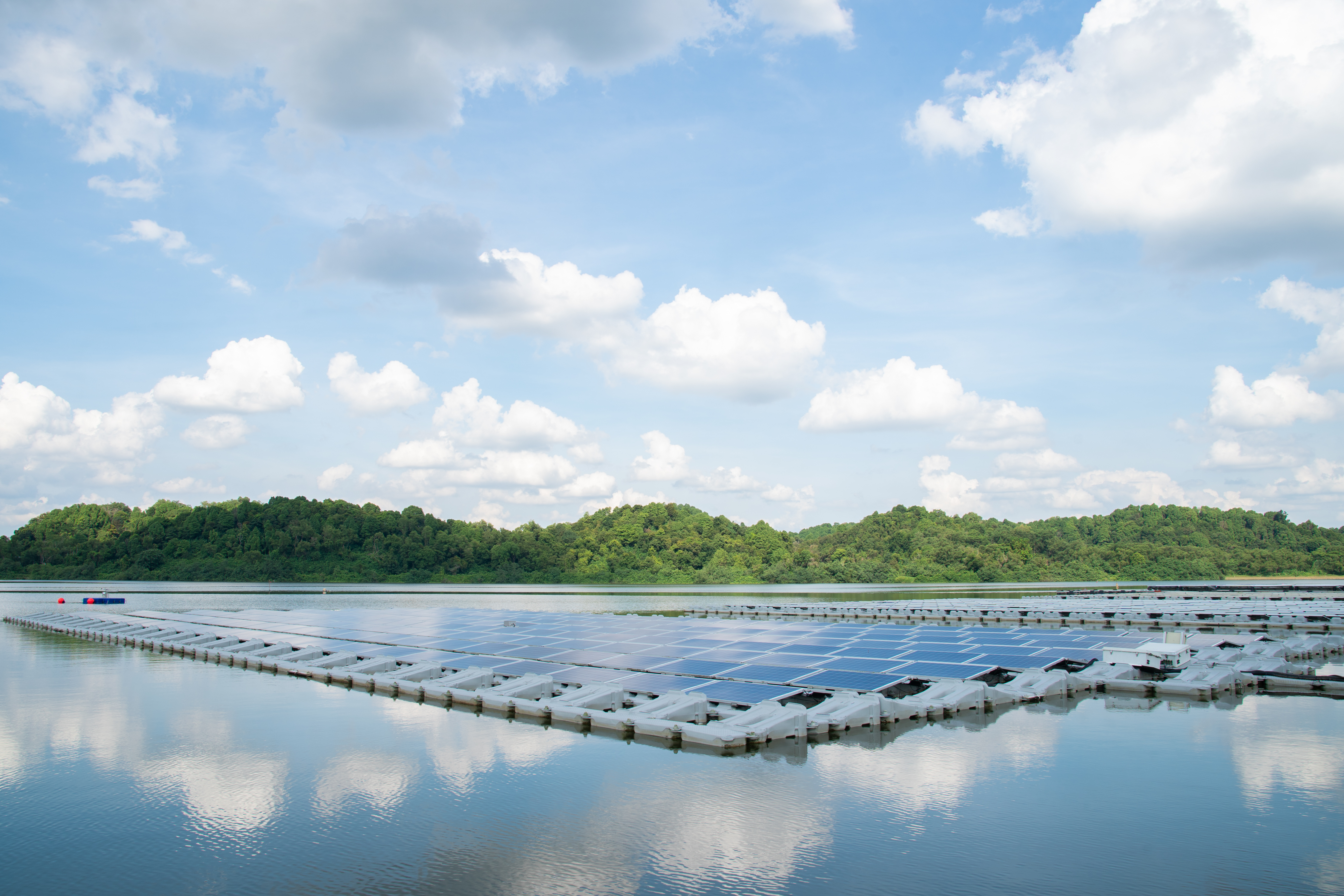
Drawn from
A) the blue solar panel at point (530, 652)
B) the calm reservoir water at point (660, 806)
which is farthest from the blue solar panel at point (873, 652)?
the blue solar panel at point (530, 652)

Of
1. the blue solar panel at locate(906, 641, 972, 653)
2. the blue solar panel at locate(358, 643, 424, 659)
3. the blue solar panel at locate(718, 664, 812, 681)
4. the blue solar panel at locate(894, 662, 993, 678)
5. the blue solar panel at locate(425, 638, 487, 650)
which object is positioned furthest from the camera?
the blue solar panel at locate(425, 638, 487, 650)

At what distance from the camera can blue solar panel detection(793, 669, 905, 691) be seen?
22.2m

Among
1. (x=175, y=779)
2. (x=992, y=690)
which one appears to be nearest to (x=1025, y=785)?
(x=992, y=690)

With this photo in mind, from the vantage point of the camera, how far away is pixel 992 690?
21781 millimetres

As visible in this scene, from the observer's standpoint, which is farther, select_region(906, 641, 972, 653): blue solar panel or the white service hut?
select_region(906, 641, 972, 653): blue solar panel

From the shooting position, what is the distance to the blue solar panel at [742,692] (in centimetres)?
2119

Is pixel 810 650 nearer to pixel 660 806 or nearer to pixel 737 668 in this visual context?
pixel 737 668

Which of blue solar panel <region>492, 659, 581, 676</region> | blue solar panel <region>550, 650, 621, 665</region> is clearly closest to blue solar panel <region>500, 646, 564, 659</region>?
blue solar panel <region>550, 650, 621, 665</region>

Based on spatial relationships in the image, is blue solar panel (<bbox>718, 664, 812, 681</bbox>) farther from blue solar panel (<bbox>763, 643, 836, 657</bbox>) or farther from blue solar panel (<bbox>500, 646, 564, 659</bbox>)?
blue solar panel (<bbox>500, 646, 564, 659</bbox>)

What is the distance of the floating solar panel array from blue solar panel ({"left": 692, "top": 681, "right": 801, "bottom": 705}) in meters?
0.05

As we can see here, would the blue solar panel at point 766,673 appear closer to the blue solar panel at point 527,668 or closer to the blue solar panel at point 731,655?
the blue solar panel at point 731,655

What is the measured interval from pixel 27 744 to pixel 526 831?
13.2m

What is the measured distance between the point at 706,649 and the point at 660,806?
16569 millimetres

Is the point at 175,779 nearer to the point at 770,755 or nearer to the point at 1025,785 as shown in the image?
the point at 770,755
